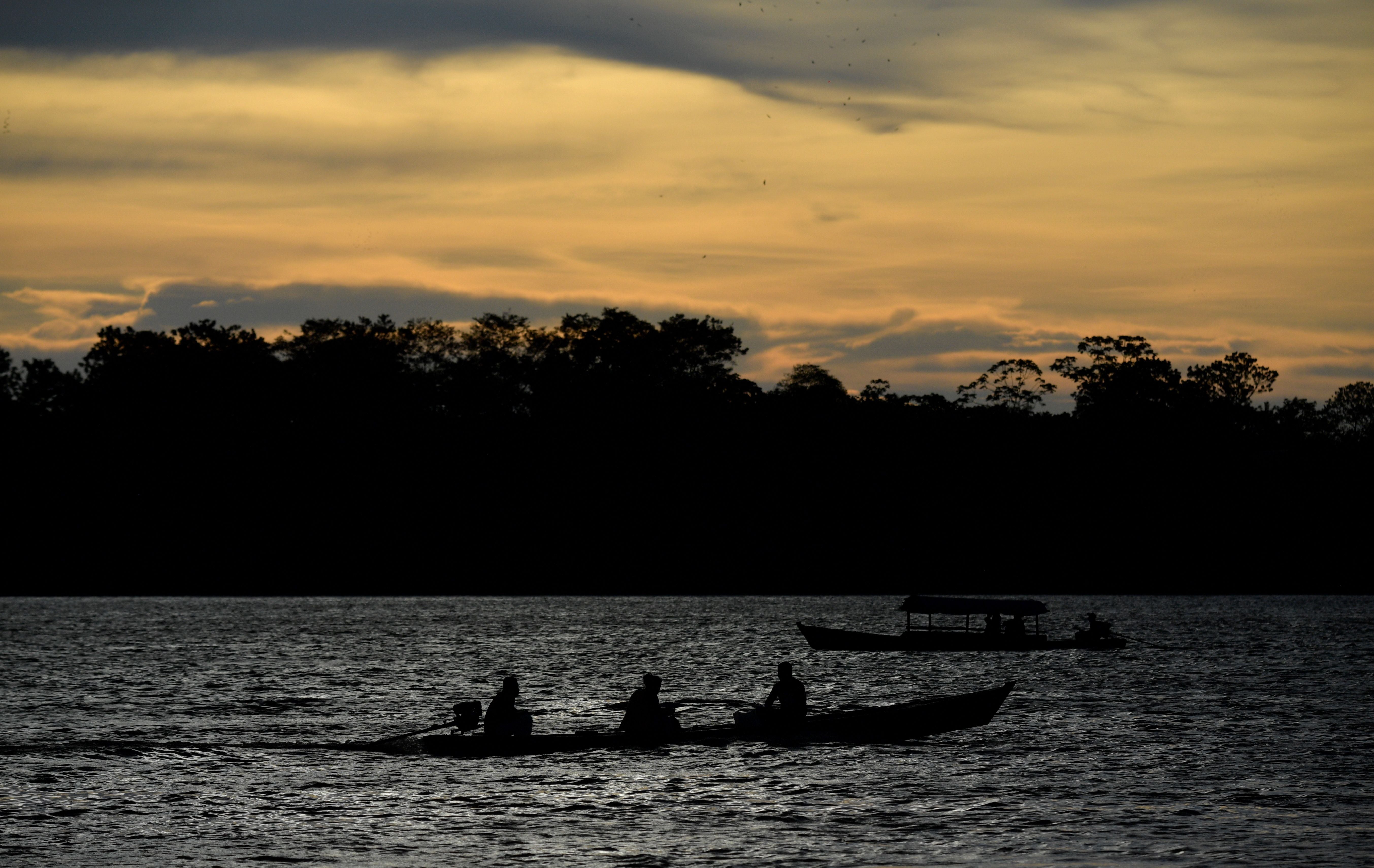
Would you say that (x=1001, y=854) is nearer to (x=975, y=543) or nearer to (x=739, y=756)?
(x=739, y=756)

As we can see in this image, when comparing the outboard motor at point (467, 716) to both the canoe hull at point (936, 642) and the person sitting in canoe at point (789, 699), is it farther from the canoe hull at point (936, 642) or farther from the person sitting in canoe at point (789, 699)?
the canoe hull at point (936, 642)

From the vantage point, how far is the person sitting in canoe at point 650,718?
117ft

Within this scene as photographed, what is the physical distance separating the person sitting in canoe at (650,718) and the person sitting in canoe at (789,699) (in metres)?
2.28

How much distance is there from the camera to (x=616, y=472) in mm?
167125

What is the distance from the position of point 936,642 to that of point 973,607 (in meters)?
3.32

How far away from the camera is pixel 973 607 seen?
67000 mm

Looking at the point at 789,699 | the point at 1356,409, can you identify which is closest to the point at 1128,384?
the point at 1356,409

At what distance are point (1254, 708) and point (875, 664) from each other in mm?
Result: 25319

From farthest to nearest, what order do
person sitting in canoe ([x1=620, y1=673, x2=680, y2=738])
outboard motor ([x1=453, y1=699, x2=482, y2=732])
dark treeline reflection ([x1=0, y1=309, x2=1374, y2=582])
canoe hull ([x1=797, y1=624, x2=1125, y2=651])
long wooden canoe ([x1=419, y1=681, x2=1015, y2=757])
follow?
dark treeline reflection ([x1=0, y1=309, x2=1374, y2=582]) < canoe hull ([x1=797, y1=624, x2=1125, y2=651]) < outboard motor ([x1=453, y1=699, x2=482, y2=732]) < long wooden canoe ([x1=419, y1=681, x2=1015, y2=757]) < person sitting in canoe ([x1=620, y1=673, x2=680, y2=738])

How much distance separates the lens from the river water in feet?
91.0

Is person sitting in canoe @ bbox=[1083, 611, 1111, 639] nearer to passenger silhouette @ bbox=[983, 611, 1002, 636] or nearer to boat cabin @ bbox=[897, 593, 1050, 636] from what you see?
boat cabin @ bbox=[897, 593, 1050, 636]

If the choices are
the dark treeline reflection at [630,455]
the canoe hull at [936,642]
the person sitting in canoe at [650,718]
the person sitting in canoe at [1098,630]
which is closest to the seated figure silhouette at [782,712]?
the person sitting in canoe at [650,718]

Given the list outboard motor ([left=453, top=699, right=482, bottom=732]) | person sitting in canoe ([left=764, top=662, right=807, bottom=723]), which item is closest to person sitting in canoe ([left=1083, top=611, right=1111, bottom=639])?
person sitting in canoe ([left=764, top=662, right=807, bottom=723])

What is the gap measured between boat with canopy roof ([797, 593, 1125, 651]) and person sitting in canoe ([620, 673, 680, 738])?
29.4m
